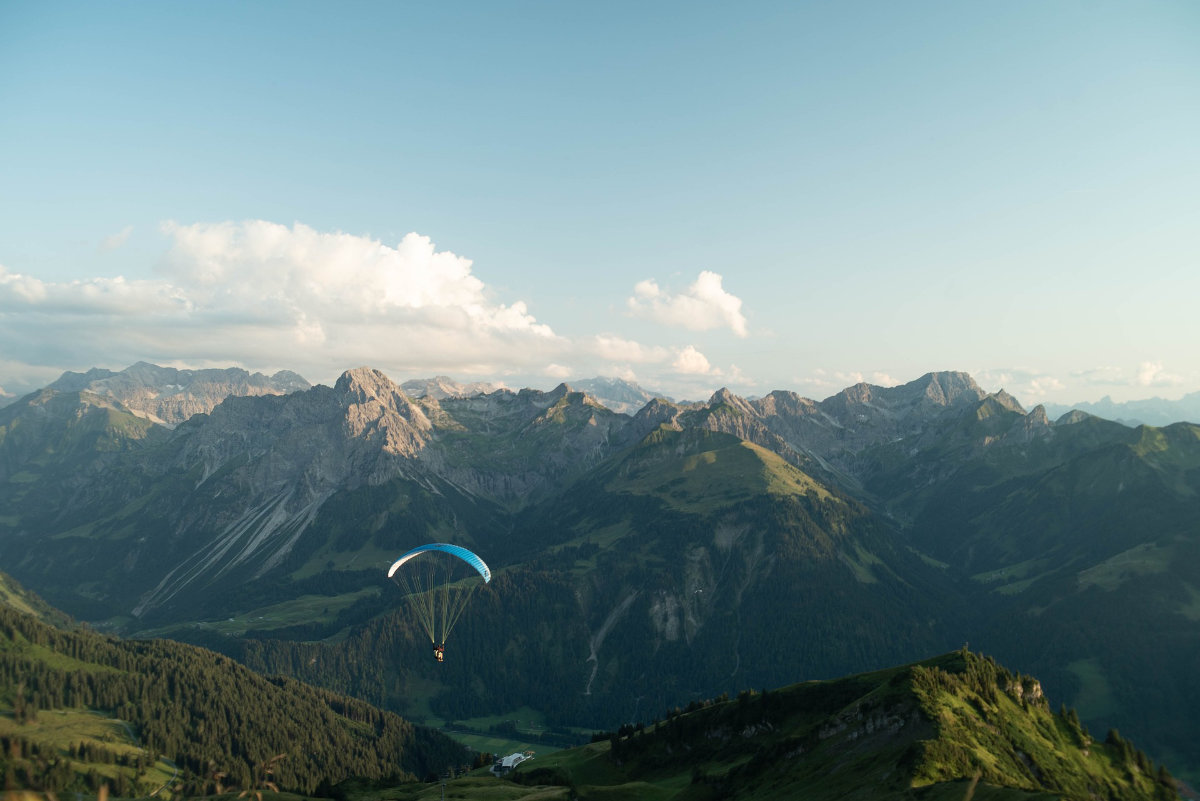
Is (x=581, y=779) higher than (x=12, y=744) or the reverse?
the reverse

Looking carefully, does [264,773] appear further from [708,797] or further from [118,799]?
[118,799]

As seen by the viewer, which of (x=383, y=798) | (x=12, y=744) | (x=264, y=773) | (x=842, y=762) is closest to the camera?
(x=264, y=773)

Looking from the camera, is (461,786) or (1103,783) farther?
(461,786)

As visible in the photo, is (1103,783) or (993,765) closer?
(993,765)

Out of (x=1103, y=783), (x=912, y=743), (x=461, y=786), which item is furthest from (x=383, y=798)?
(x=1103, y=783)

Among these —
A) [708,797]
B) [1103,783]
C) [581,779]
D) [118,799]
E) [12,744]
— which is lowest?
[118,799]

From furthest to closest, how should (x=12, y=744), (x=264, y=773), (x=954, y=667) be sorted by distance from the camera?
1. (x=954, y=667)
2. (x=12, y=744)
3. (x=264, y=773)

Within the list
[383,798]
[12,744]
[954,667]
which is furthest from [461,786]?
[12,744]

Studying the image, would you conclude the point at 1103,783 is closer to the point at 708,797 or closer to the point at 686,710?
the point at 708,797

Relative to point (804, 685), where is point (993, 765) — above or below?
above
